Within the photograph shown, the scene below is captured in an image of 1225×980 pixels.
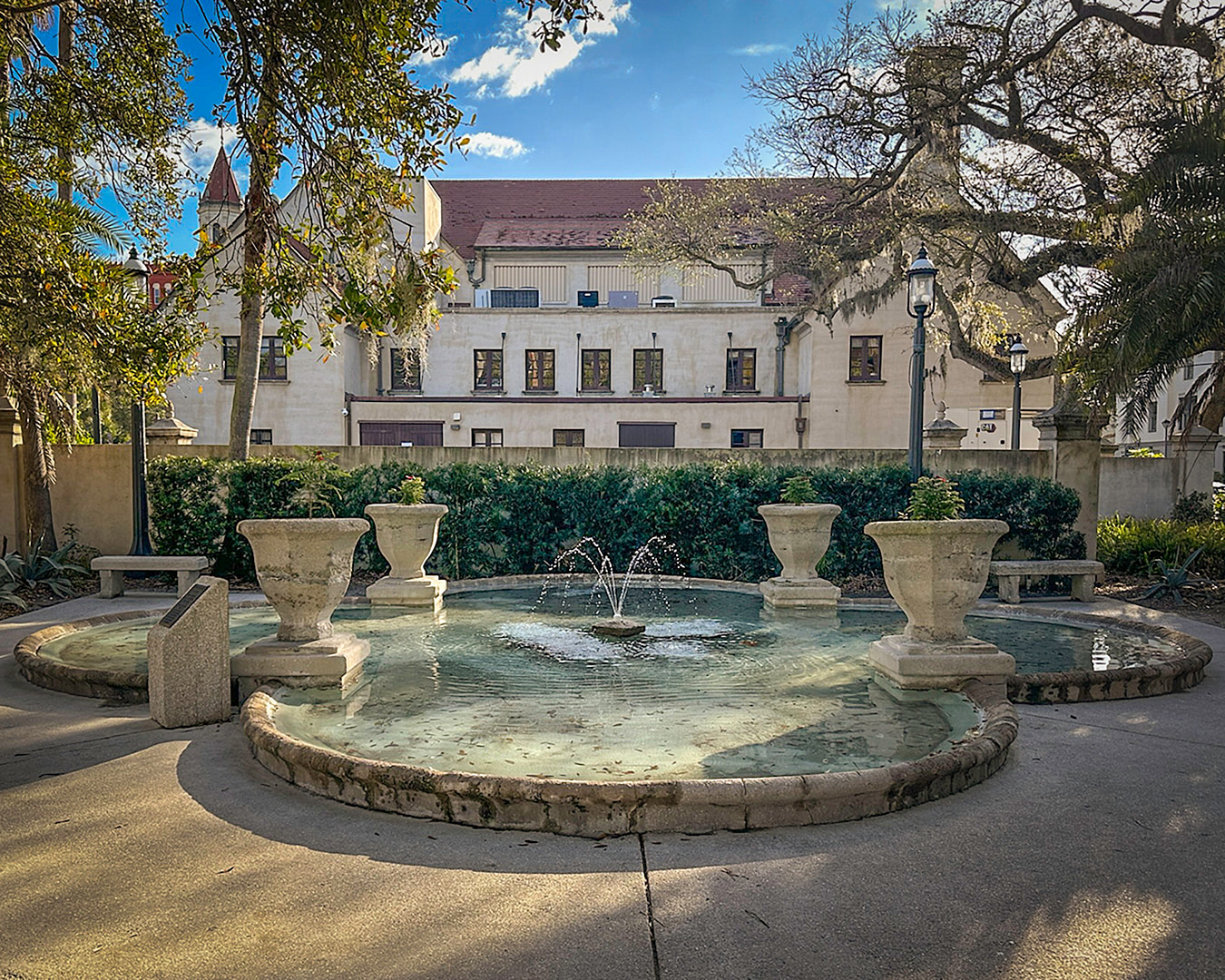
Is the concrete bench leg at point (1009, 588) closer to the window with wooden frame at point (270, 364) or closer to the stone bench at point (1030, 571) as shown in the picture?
the stone bench at point (1030, 571)

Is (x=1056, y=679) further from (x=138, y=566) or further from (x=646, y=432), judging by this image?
(x=646, y=432)

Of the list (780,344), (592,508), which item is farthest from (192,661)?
(780,344)

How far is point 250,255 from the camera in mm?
12914

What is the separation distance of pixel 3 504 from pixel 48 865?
11.9 meters

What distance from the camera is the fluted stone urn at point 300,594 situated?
5977 mm

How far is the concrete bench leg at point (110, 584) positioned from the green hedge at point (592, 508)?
1378 millimetres

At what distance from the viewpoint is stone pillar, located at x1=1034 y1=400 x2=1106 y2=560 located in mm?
12555

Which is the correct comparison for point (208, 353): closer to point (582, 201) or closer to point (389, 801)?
point (582, 201)

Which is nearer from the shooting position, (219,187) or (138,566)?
(138,566)

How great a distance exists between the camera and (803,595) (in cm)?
976

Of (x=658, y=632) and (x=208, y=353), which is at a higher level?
(x=208, y=353)

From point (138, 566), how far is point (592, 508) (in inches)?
253

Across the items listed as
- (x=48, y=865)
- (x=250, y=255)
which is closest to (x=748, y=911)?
(x=48, y=865)

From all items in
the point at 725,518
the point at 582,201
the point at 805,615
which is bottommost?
the point at 805,615
